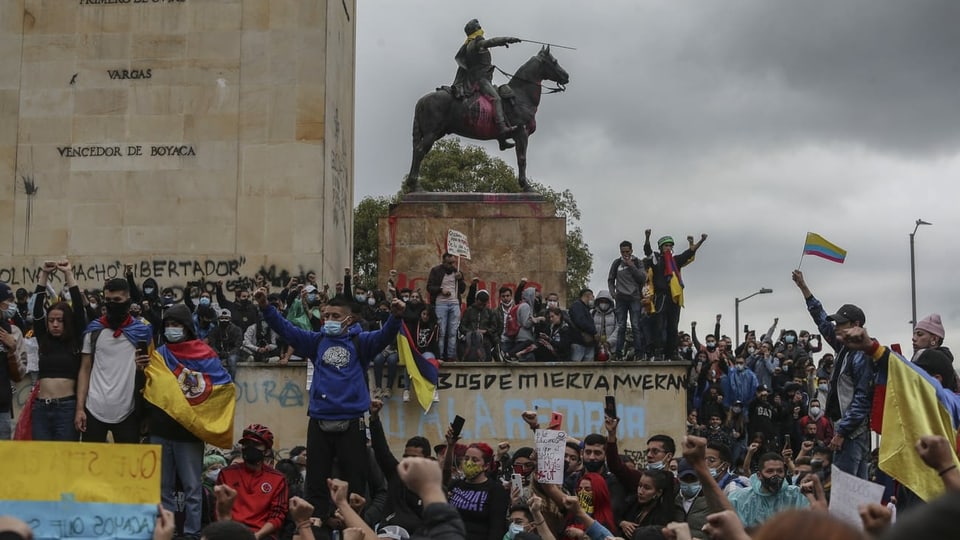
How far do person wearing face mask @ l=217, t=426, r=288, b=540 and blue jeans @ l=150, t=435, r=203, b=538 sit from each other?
1.39 ft

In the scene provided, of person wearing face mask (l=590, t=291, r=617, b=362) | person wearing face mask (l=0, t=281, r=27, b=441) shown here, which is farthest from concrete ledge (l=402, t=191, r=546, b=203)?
person wearing face mask (l=0, t=281, r=27, b=441)

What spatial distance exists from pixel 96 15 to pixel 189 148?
3334 mm

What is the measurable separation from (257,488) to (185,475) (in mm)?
847

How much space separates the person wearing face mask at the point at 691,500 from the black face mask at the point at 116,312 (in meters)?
4.54

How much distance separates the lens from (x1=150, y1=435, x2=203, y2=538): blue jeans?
10336 mm

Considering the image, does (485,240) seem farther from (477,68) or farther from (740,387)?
(740,387)

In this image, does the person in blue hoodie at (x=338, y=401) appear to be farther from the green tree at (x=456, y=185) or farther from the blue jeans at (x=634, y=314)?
the green tree at (x=456, y=185)

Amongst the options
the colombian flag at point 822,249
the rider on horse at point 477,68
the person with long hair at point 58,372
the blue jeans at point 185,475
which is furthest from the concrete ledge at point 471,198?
the blue jeans at point 185,475

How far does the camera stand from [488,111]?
24.8 metres

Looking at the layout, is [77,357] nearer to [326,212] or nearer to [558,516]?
[558,516]

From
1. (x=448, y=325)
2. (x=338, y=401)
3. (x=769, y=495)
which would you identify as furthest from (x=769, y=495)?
(x=448, y=325)

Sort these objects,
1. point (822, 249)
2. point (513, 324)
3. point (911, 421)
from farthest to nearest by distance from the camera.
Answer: point (513, 324) < point (822, 249) < point (911, 421)

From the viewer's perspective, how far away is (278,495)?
988 cm

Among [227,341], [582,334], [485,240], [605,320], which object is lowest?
[227,341]
